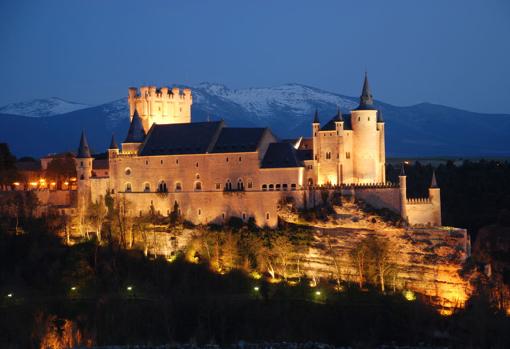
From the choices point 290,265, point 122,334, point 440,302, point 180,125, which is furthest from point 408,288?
point 180,125

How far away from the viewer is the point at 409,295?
69250 mm

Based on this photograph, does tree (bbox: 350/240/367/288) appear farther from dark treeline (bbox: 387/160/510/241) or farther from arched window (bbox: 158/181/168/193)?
arched window (bbox: 158/181/168/193)

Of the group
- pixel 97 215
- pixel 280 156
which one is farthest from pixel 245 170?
pixel 97 215

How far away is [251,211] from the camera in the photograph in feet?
258

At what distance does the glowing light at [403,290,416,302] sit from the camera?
68.8 metres

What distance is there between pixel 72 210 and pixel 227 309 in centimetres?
2047

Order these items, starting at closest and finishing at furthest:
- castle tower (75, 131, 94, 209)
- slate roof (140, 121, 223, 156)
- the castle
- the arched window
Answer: the castle
slate roof (140, 121, 223, 156)
the arched window
castle tower (75, 131, 94, 209)

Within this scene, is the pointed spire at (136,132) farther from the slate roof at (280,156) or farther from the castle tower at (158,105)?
the slate roof at (280,156)

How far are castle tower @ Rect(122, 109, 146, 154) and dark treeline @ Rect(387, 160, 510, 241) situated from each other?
24.4 m

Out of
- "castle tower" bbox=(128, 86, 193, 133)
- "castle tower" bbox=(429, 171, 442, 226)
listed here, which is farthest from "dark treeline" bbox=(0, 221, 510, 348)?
A: "castle tower" bbox=(128, 86, 193, 133)

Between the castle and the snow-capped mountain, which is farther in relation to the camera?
the snow-capped mountain

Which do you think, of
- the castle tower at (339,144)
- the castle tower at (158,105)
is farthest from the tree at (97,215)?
the castle tower at (339,144)

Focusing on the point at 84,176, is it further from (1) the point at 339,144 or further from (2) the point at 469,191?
(2) the point at 469,191

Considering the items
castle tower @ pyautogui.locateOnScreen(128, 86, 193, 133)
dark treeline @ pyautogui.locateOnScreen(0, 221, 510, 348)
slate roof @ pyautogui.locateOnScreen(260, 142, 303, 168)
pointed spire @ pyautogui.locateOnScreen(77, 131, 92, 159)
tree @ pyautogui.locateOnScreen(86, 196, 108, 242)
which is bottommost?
dark treeline @ pyautogui.locateOnScreen(0, 221, 510, 348)
